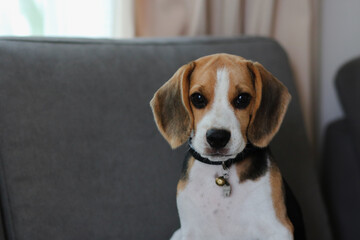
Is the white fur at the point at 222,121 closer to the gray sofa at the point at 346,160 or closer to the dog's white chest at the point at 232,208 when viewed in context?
the dog's white chest at the point at 232,208

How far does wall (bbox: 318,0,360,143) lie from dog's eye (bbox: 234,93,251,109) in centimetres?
84

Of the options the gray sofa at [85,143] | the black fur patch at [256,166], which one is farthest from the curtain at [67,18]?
the black fur patch at [256,166]

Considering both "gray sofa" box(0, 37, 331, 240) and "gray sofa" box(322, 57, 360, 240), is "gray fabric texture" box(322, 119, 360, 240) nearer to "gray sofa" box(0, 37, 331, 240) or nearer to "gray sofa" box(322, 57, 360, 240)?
"gray sofa" box(322, 57, 360, 240)

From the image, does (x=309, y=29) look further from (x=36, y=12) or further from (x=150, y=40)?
(x=36, y=12)

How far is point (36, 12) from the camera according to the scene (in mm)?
1256

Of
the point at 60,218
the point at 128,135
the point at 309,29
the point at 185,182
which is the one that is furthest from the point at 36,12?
the point at 309,29

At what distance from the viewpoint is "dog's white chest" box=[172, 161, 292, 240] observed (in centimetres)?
79

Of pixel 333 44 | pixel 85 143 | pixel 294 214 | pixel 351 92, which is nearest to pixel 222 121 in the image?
pixel 294 214

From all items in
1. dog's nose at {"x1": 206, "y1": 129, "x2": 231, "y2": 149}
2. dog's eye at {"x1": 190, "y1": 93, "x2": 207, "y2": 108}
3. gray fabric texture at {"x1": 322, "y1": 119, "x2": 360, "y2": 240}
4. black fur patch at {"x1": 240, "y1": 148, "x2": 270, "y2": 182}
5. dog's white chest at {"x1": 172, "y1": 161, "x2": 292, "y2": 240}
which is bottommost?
gray fabric texture at {"x1": 322, "y1": 119, "x2": 360, "y2": 240}

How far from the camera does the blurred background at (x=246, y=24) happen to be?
1.23m

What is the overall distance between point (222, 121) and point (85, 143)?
0.42 meters

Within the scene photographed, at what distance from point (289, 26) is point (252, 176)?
0.75 metres

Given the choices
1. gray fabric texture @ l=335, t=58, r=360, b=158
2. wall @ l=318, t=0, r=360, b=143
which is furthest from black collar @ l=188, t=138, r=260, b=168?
wall @ l=318, t=0, r=360, b=143

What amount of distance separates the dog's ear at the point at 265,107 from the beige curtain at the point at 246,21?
566 mm
